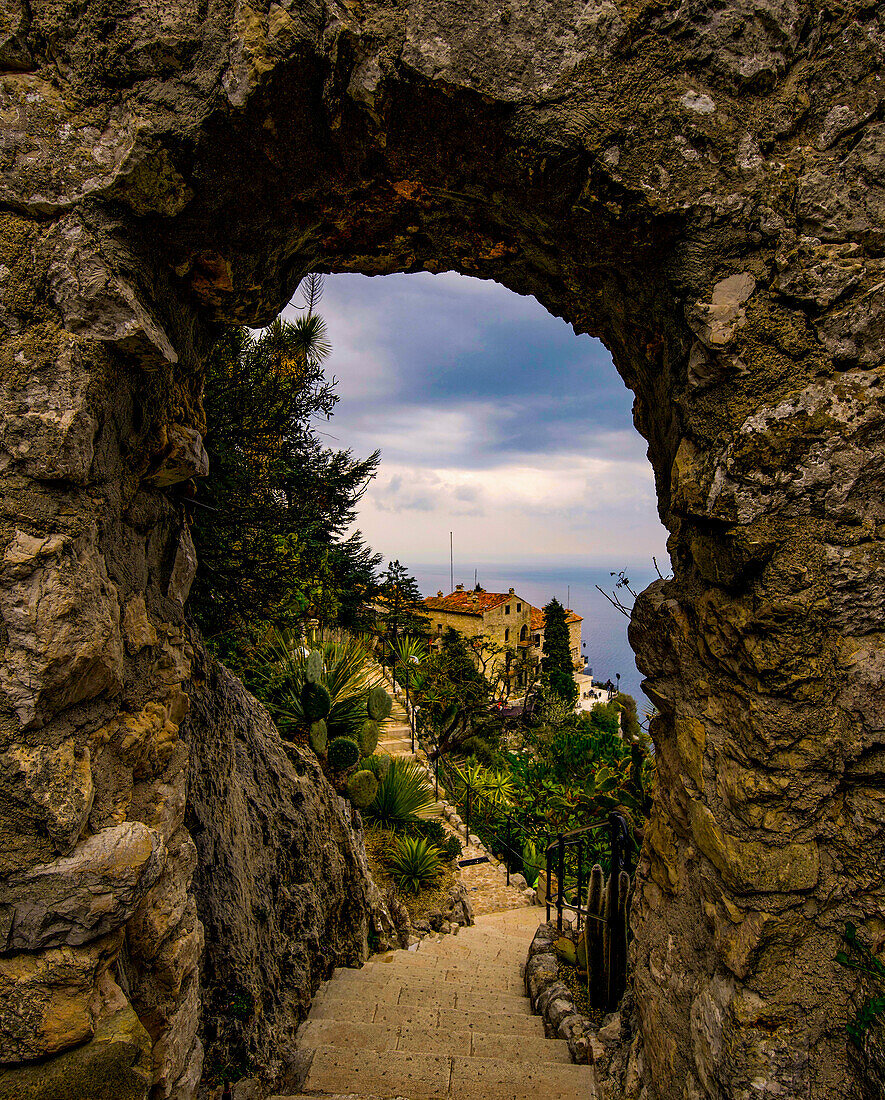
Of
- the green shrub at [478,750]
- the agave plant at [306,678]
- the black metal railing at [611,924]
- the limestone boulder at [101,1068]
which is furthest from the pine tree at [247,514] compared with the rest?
the green shrub at [478,750]

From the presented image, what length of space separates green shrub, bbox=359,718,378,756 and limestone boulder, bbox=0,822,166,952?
542cm

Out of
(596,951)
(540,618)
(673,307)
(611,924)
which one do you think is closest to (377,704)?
(596,951)

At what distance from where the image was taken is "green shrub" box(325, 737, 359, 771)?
242 inches

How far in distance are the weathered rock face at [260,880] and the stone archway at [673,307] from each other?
859 mm

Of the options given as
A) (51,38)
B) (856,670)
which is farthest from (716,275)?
(51,38)

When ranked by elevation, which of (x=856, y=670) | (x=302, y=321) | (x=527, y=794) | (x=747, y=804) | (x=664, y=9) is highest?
(x=302, y=321)

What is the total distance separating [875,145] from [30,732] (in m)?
2.81

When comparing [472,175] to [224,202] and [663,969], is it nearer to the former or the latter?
[224,202]

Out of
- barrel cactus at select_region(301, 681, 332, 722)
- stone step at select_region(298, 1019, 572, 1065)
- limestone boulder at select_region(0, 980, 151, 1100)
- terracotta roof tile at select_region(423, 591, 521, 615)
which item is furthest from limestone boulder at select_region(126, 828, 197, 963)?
terracotta roof tile at select_region(423, 591, 521, 615)

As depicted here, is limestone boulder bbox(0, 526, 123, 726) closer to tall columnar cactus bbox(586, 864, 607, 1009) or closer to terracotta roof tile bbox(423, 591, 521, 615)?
tall columnar cactus bbox(586, 864, 607, 1009)

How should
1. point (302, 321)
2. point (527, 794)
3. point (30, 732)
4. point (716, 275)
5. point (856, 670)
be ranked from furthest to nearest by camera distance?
point (302, 321)
point (527, 794)
point (716, 275)
point (856, 670)
point (30, 732)

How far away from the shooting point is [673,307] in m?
1.84

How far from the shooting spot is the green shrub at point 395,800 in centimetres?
714

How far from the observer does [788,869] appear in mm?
1583
